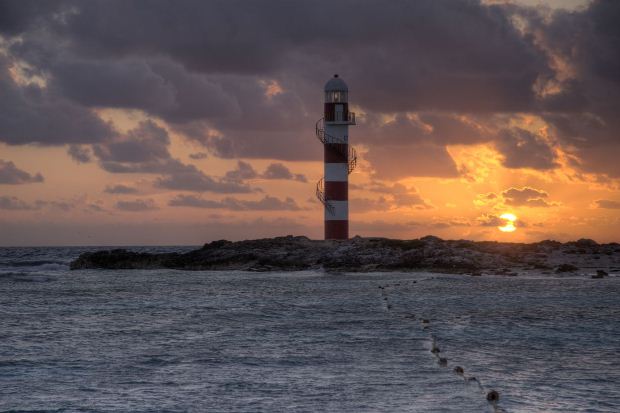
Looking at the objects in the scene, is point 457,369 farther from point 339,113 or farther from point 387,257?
point 339,113

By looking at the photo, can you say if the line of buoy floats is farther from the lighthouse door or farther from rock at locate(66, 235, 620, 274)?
the lighthouse door

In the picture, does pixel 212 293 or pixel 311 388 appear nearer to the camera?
pixel 311 388

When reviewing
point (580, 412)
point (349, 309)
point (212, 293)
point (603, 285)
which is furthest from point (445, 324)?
point (603, 285)

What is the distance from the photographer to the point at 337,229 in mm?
61375

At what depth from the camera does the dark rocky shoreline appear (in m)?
Answer: 56.0

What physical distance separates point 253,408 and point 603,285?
32109 millimetres

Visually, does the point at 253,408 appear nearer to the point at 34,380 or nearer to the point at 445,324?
the point at 34,380

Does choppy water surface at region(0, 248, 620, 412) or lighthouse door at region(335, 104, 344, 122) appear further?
lighthouse door at region(335, 104, 344, 122)

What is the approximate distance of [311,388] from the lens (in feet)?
48.7

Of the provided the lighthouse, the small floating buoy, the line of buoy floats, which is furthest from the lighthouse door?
the small floating buoy

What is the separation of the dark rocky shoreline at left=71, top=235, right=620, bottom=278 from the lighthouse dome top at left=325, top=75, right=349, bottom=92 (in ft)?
36.8

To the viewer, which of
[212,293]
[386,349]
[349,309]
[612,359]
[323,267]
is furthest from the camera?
[323,267]

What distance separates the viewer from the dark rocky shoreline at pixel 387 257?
184 feet

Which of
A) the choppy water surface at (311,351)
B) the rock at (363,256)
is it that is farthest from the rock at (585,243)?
the choppy water surface at (311,351)
